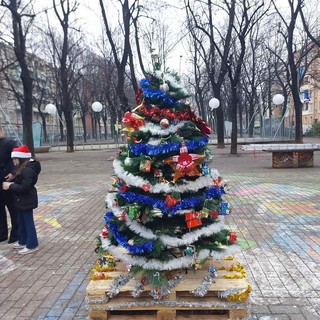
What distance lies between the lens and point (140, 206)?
9.89 ft

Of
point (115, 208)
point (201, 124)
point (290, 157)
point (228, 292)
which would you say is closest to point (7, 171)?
point (115, 208)

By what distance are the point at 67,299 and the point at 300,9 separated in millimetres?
19059

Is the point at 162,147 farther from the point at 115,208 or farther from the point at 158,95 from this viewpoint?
the point at 115,208

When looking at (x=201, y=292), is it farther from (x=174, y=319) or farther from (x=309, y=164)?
(x=309, y=164)

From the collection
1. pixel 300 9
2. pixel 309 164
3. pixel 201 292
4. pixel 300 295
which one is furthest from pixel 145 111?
pixel 300 9

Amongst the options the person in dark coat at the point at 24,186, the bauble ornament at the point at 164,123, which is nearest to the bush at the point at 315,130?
the person in dark coat at the point at 24,186

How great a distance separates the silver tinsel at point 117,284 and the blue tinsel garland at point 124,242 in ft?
0.76

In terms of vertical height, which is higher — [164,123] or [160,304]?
[164,123]

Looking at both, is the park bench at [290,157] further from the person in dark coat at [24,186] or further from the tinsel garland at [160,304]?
the tinsel garland at [160,304]

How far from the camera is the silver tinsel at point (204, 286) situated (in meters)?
2.91

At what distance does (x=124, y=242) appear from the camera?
3123 mm

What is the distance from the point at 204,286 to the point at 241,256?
2.15 meters

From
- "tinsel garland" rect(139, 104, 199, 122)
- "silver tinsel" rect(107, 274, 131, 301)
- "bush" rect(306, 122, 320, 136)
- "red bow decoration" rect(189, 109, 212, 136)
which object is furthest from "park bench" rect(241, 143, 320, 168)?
"bush" rect(306, 122, 320, 136)

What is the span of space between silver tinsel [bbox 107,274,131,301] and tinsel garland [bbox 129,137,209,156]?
1055mm
